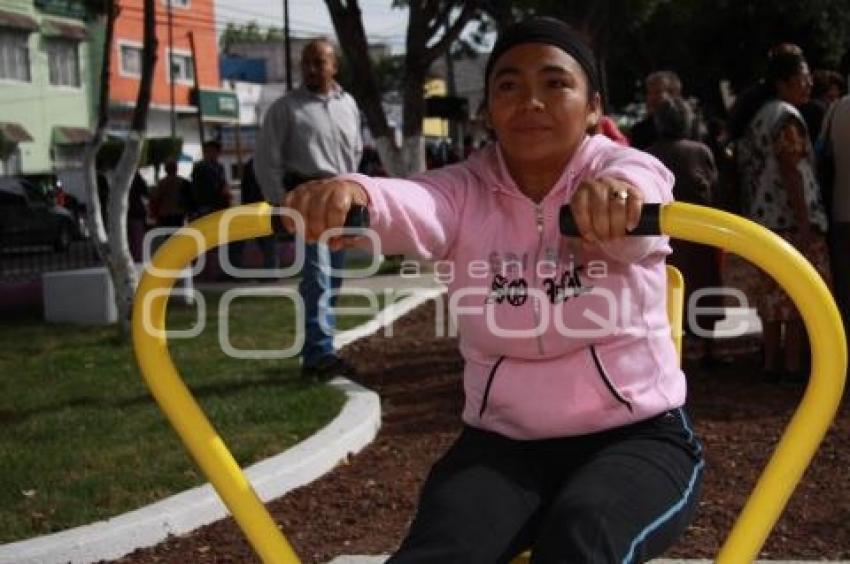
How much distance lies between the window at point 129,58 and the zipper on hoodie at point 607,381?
4863 cm

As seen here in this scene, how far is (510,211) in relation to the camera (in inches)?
99.7

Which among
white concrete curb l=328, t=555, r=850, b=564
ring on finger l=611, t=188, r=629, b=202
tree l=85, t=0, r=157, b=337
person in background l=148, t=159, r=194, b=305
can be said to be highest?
ring on finger l=611, t=188, r=629, b=202

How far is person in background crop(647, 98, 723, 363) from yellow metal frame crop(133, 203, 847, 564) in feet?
14.7

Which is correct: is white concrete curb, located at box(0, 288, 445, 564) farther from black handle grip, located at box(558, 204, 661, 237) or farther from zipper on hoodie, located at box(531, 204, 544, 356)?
black handle grip, located at box(558, 204, 661, 237)

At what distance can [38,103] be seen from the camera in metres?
41.8

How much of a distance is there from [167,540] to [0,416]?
2.13 metres

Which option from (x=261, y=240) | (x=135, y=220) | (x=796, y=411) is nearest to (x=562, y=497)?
(x=796, y=411)

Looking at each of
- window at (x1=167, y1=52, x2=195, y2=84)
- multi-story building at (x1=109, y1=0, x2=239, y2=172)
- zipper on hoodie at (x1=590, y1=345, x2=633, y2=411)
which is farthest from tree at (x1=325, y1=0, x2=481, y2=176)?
window at (x1=167, y1=52, x2=195, y2=84)

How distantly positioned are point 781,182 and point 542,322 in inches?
154

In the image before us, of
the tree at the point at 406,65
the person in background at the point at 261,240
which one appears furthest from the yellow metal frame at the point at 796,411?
the tree at the point at 406,65

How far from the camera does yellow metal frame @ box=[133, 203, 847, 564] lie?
1.91 metres

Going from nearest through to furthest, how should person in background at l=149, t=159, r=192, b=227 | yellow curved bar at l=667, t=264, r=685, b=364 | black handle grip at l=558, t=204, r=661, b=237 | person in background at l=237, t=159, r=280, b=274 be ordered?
black handle grip at l=558, t=204, r=661, b=237, yellow curved bar at l=667, t=264, r=685, b=364, person in background at l=237, t=159, r=280, b=274, person in background at l=149, t=159, r=192, b=227

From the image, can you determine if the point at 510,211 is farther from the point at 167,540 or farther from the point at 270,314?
the point at 270,314

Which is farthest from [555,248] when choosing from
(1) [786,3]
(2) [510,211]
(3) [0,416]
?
(1) [786,3]
